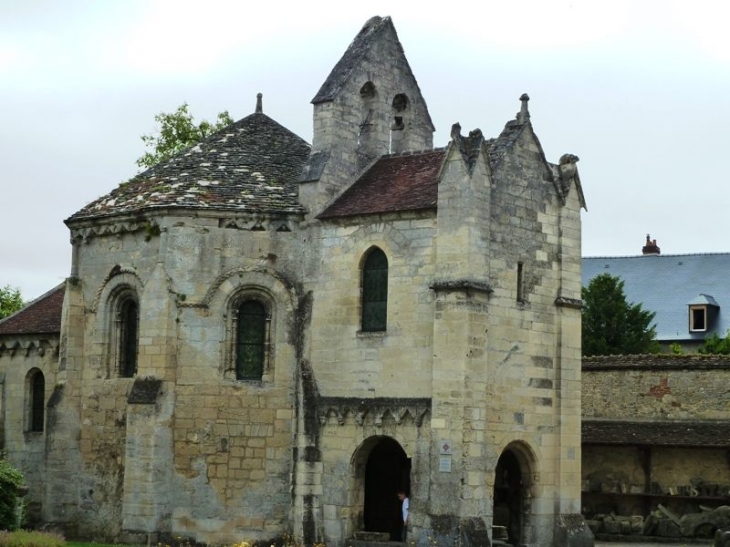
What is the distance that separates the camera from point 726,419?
37.8 m

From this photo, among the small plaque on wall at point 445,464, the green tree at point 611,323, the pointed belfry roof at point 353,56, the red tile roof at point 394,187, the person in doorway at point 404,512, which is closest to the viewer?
the small plaque on wall at point 445,464

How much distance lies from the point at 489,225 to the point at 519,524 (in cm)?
706

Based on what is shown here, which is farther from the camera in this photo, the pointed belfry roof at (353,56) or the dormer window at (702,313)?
the dormer window at (702,313)

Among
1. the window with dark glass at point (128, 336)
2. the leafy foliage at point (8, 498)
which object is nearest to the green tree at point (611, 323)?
the window with dark glass at point (128, 336)

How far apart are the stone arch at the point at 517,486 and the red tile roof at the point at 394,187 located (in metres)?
5.83

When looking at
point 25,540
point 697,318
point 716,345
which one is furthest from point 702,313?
point 25,540

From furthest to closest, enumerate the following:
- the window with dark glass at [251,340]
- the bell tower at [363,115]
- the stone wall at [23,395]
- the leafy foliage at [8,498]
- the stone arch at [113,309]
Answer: the stone wall at [23,395]
the bell tower at [363,115]
the stone arch at [113,309]
the window with dark glass at [251,340]
the leafy foliage at [8,498]

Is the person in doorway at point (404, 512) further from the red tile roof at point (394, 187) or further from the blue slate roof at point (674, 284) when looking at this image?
the blue slate roof at point (674, 284)

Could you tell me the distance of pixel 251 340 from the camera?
101 ft

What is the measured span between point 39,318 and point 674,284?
37012 mm

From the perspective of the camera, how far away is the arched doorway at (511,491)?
30328 millimetres

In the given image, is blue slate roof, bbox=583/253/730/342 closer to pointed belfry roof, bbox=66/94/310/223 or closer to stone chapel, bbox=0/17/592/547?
pointed belfry roof, bbox=66/94/310/223

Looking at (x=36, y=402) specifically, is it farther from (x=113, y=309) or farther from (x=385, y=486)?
(x=385, y=486)

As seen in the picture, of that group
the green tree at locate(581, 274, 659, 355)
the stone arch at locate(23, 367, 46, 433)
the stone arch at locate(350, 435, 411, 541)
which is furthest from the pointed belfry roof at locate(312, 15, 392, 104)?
the green tree at locate(581, 274, 659, 355)
